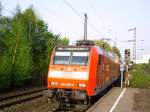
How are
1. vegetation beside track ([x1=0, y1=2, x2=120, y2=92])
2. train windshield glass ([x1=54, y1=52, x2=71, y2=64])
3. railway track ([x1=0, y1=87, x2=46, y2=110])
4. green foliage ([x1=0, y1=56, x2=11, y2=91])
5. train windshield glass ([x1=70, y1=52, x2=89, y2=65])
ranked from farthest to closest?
1. vegetation beside track ([x1=0, y1=2, x2=120, y2=92])
2. green foliage ([x1=0, y1=56, x2=11, y2=91])
3. railway track ([x1=0, y1=87, x2=46, y2=110])
4. train windshield glass ([x1=54, y1=52, x2=71, y2=64])
5. train windshield glass ([x1=70, y1=52, x2=89, y2=65])

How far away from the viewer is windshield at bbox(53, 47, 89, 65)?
58.6ft

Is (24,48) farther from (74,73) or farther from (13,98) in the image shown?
(74,73)

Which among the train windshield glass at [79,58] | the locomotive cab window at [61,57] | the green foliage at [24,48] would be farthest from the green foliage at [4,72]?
the train windshield glass at [79,58]

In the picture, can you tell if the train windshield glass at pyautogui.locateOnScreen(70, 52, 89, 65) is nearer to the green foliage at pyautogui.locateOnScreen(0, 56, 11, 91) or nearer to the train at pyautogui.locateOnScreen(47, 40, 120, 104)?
the train at pyautogui.locateOnScreen(47, 40, 120, 104)

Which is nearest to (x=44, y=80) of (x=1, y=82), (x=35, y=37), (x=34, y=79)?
(x=34, y=79)

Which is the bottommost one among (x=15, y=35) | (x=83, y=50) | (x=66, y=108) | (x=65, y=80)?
(x=66, y=108)

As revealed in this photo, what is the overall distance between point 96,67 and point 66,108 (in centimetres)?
269

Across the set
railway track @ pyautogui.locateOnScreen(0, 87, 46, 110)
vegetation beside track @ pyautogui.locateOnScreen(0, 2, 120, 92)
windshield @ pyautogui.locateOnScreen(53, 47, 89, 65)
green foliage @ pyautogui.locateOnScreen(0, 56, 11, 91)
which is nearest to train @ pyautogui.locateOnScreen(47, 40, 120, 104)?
windshield @ pyautogui.locateOnScreen(53, 47, 89, 65)

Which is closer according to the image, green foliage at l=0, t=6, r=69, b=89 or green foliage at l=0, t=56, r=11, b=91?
green foliage at l=0, t=56, r=11, b=91

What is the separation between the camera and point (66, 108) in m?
17.6

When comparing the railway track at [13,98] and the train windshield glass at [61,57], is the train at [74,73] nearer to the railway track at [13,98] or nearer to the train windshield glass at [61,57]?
the train windshield glass at [61,57]

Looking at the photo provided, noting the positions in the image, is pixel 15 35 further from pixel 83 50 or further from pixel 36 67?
pixel 83 50

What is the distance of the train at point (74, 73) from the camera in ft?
56.6

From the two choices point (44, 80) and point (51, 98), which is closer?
point (51, 98)
